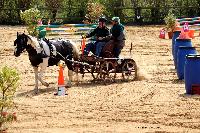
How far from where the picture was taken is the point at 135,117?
414 inches

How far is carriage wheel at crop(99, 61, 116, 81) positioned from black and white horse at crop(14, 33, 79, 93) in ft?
2.65

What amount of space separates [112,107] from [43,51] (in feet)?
10.8

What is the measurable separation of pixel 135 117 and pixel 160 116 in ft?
1.51

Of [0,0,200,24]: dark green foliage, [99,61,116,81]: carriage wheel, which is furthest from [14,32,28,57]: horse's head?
[0,0,200,24]: dark green foliage

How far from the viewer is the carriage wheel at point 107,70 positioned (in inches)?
582

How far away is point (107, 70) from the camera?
14859mm

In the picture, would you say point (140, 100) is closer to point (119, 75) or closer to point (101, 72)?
point (101, 72)

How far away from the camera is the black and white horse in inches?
546

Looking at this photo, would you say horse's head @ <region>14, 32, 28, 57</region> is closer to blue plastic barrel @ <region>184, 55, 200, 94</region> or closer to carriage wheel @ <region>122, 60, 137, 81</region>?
carriage wheel @ <region>122, 60, 137, 81</region>

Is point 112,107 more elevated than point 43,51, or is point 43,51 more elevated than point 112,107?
point 43,51

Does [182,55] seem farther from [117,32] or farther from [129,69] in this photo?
[117,32]

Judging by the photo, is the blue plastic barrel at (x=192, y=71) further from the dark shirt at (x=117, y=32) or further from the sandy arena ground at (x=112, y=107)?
the dark shirt at (x=117, y=32)

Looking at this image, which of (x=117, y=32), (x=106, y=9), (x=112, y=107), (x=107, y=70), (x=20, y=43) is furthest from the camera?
(x=106, y=9)

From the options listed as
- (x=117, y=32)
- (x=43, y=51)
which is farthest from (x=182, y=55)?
(x=43, y=51)
